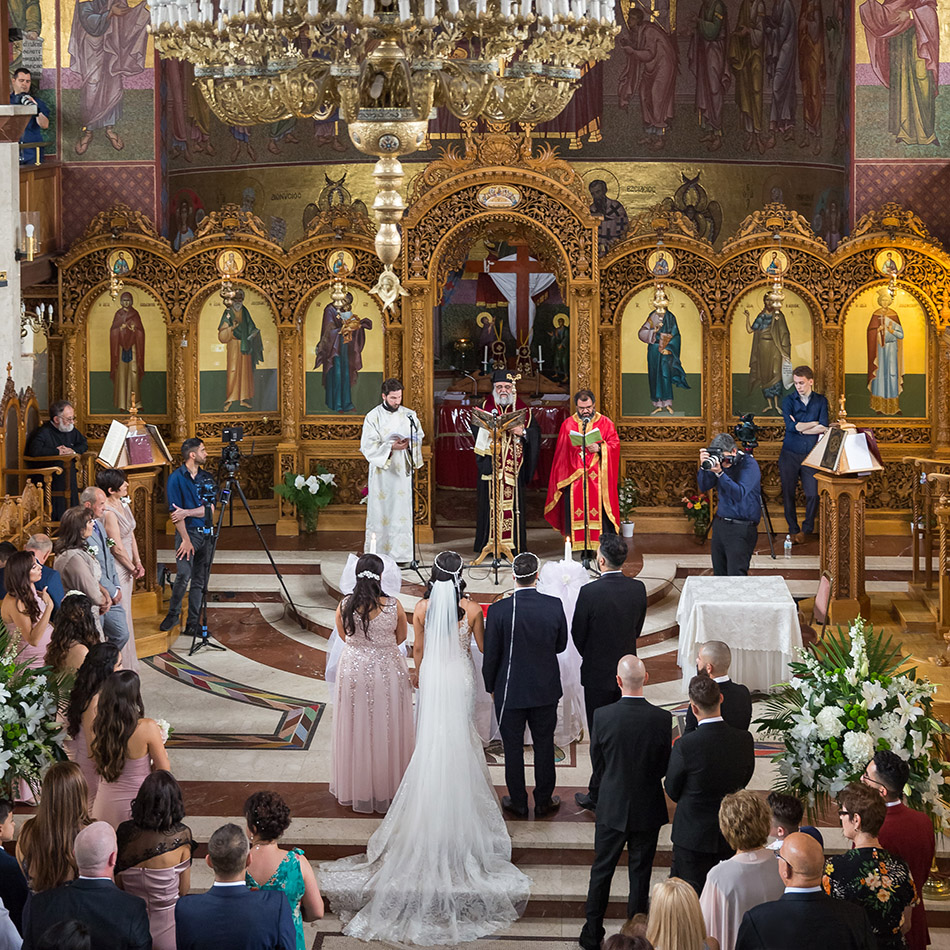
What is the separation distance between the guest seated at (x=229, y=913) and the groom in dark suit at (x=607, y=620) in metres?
3.63

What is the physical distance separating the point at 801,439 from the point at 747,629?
567cm

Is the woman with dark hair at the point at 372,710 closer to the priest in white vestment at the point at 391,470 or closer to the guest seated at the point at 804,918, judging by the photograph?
the guest seated at the point at 804,918

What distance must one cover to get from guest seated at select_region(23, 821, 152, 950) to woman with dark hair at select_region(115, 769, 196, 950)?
2.01ft

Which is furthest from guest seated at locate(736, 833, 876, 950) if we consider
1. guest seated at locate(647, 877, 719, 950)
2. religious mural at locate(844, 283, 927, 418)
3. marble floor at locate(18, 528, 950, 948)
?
religious mural at locate(844, 283, 927, 418)

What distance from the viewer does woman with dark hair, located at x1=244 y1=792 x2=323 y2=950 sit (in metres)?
5.85

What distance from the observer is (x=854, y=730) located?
708 cm

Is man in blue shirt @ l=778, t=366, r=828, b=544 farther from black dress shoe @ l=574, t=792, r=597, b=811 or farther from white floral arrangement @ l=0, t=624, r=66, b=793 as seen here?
white floral arrangement @ l=0, t=624, r=66, b=793

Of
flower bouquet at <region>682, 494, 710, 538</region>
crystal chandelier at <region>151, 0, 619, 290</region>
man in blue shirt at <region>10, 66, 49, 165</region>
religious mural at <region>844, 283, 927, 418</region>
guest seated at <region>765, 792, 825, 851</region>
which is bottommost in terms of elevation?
guest seated at <region>765, 792, 825, 851</region>

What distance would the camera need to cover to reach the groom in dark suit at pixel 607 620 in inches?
342

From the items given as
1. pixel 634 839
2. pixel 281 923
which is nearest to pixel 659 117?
pixel 634 839

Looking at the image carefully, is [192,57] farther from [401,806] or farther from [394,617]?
[401,806]

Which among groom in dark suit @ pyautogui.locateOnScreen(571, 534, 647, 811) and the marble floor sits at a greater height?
groom in dark suit @ pyautogui.locateOnScreen(571, 534, 647, 811)

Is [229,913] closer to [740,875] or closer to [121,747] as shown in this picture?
[121,747]

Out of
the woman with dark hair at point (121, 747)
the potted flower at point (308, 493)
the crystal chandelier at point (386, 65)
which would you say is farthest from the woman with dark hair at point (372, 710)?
the potted flower at point (308, 493)
